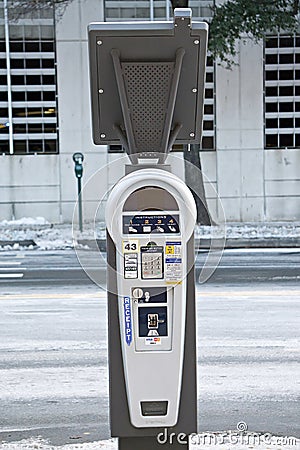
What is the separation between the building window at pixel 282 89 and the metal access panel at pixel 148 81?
62.0 ft

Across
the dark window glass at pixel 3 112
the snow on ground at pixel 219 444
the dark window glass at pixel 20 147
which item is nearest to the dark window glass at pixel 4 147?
the dark window glass at pixel 20 147

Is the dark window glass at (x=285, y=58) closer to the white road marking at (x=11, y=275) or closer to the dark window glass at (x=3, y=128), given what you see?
the dark window glass at (x=3, y=128)

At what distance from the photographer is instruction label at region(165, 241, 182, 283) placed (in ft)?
14.2

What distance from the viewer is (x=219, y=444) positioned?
17.7 feet

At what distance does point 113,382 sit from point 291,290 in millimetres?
A: 8036

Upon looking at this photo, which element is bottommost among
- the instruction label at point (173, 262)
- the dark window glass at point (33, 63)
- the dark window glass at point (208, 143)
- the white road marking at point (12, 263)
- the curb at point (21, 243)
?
the curb at point (21, 243)

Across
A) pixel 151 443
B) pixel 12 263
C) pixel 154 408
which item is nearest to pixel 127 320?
pixel 154 408

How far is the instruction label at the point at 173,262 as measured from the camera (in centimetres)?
432

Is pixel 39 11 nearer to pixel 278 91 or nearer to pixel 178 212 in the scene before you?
pixel 278 91

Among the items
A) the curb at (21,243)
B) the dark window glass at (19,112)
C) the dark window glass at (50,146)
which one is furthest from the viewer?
the dark window glass at (50,146)

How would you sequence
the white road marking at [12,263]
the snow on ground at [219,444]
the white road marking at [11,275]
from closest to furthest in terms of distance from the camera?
the snow on ground at [219,444]
the white road marking at [11,275]
the white road marking at [12,263]

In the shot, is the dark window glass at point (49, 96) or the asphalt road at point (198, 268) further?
the dark window glass at point (49, 96)

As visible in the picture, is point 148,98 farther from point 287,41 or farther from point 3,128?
point 287,41

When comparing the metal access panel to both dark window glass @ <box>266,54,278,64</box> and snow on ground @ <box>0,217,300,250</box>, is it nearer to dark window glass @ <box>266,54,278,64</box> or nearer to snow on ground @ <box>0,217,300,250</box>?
snow on ground @ <box>0,217,300,250</box>
